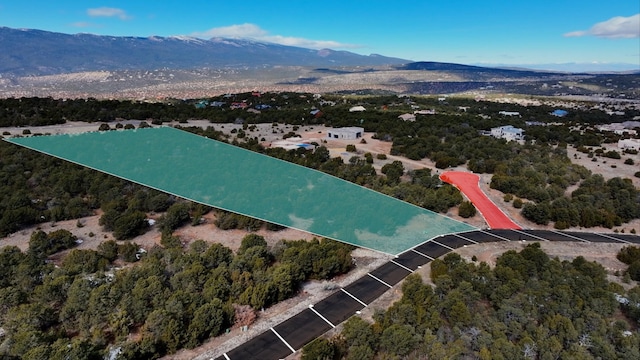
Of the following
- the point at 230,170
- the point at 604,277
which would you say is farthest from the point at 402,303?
the point at 604,277

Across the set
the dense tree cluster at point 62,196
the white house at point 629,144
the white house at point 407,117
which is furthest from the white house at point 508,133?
the dense tree cluster at point 62,196

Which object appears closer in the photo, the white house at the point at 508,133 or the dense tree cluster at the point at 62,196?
the dense tree cluster at the point at 62,196

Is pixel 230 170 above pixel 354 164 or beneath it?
above

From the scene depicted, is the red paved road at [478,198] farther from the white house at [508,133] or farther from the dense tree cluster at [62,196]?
the dense tree cluster at [62,196]

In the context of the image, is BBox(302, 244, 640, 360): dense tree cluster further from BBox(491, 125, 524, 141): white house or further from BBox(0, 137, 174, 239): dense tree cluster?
BBox(491, 125, 524, 141): white house

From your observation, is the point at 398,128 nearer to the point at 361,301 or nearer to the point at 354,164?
the point at 354,164

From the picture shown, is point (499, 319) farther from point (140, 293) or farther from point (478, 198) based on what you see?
point (478, 198)
